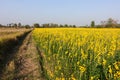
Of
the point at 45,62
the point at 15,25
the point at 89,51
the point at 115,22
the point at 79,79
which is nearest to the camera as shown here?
the point at 79,79

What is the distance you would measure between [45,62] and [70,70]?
335 centimetres

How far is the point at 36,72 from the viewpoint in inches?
402

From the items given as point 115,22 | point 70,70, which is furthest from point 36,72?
point 115,22

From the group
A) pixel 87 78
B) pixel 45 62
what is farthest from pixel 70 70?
pixel 45 62

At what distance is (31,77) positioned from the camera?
31.2ft

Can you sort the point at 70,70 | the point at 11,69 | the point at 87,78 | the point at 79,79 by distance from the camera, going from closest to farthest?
the point at 79,79, the point at 87,78, the point at 70,70, the point at 11,69

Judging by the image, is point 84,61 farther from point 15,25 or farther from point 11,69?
point 15,25

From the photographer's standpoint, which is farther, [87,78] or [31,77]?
[31,77]

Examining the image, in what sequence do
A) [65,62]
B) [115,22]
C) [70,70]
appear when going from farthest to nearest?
[115,22], [65,62], [70,70]

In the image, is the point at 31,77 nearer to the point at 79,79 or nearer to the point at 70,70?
the point at 70,70

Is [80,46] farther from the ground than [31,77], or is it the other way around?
→ [80,46]

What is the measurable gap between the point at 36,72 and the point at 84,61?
2284mm

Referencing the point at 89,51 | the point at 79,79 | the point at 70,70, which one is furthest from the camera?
the point at 89,51

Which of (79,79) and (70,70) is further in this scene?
(70,70)
